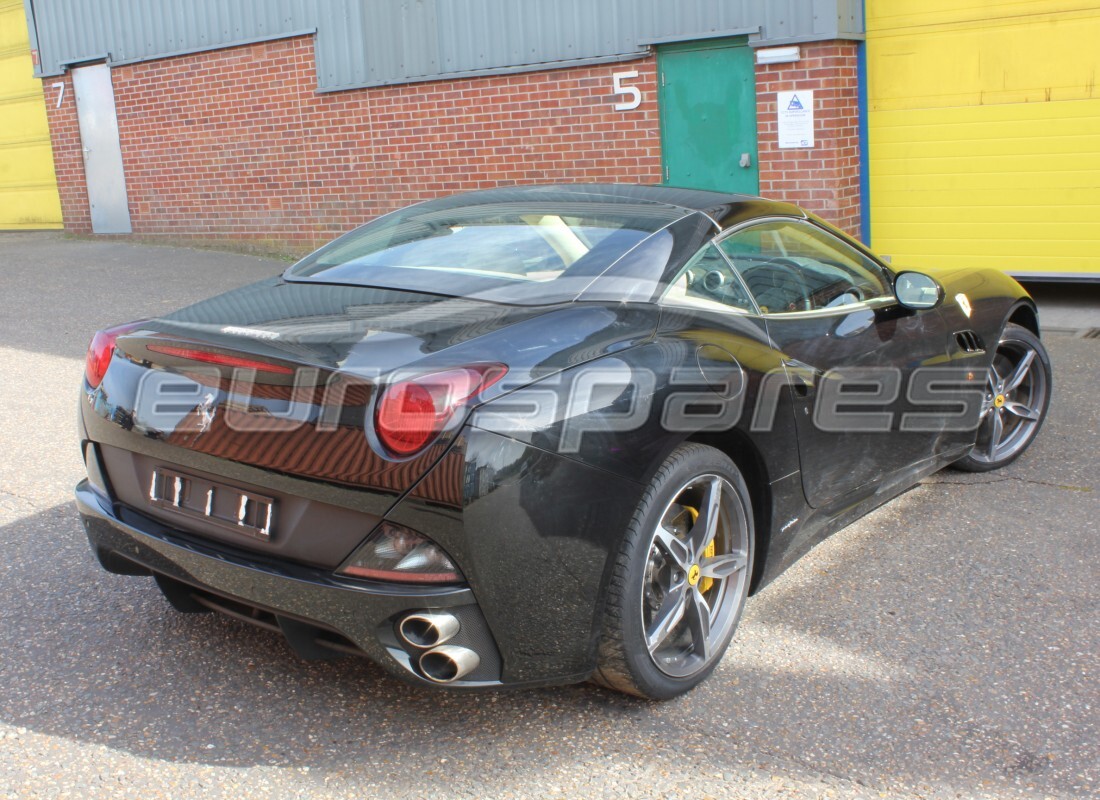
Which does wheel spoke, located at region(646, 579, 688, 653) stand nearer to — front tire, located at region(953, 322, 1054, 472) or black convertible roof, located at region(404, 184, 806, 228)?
black convertible roof, located at region(404, 184, 806, 228)

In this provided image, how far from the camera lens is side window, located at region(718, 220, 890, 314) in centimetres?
379

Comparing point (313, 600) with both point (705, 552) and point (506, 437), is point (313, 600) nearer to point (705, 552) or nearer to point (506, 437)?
point (506, 437)

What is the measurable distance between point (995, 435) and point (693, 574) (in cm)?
258

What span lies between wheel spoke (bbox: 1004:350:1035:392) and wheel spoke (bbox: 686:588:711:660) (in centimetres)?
268

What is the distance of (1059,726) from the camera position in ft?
10.0

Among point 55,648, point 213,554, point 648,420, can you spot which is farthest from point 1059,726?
point 55,648

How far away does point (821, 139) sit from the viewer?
31.5 ft

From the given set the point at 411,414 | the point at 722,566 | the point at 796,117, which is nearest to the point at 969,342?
the point at 722,566

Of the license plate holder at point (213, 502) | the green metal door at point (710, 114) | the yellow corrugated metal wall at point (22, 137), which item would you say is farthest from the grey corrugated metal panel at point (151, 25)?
the license plate holder at point (213, 502)

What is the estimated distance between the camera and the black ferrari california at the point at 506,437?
2.68 m

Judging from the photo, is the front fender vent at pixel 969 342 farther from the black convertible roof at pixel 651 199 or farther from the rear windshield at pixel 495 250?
the rear windshield at pixel 495 250

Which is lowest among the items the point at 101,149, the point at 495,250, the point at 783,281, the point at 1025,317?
the point at 1025,317

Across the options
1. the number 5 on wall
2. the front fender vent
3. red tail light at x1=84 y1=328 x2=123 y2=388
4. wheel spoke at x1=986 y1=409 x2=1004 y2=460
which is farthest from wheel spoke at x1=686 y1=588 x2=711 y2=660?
the number 5 on wall

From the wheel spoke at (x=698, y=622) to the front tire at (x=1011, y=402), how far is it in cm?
236
